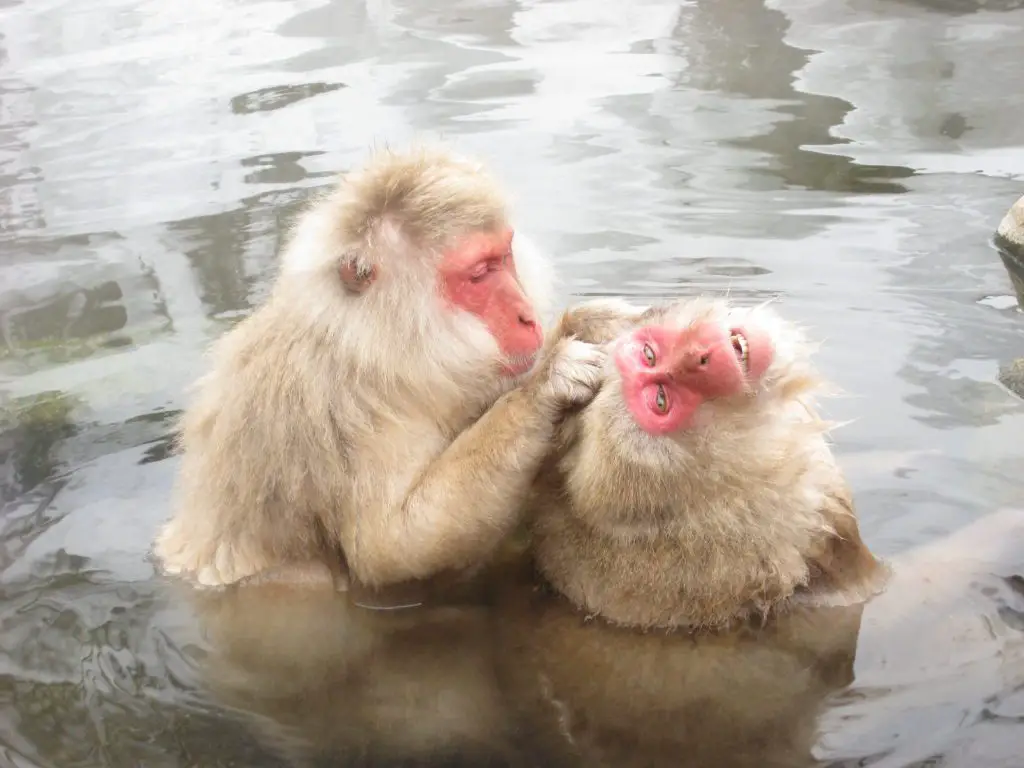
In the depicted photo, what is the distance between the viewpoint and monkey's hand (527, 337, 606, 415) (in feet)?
10.3

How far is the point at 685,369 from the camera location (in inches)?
113

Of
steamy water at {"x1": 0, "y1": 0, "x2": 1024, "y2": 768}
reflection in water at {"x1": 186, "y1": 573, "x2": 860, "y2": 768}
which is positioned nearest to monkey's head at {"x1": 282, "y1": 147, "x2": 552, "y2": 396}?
steamy water at {"x1": 0, "y1": 0, "x2": 1024, "y2": 768}

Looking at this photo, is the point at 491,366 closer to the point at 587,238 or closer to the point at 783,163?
the point at 587,238

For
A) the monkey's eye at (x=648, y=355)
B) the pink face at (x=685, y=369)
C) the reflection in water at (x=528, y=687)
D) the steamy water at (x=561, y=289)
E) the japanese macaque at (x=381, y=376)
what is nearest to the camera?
the pink face at (x=685, y=369)

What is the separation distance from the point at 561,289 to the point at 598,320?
248 centimetres

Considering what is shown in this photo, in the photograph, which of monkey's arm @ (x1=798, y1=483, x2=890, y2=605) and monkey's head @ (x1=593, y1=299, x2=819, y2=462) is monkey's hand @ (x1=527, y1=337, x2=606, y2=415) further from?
monkey's arm @ (x1=798, y1=483, x2=890, y2=605)

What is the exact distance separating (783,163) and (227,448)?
17.0 feet

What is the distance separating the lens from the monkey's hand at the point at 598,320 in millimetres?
Result: 3482

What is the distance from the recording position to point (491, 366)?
352 centimetres

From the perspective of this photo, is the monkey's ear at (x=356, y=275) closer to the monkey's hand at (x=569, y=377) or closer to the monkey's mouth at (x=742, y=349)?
the monkey's hand at (x=569, y=377)

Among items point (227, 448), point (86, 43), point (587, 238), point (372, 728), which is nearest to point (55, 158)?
point (86, 43)

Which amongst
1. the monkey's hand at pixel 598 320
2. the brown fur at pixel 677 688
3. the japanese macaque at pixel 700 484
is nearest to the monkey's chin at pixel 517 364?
the monkey's hand at pixel 598 320

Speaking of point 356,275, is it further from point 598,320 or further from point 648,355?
point 648,355

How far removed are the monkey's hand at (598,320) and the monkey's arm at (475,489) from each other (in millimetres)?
217
